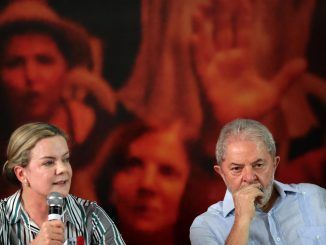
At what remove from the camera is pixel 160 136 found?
2799 millimetres

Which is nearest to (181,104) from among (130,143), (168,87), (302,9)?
(168,87)

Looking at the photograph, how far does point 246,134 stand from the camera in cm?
239

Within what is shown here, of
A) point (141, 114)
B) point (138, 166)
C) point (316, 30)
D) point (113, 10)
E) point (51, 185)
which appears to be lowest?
point (51, 185)

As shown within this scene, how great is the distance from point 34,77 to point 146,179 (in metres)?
0.66

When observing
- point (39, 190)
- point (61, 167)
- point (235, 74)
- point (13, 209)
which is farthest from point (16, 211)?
point (235, 74)

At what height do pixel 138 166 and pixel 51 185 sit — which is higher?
pixel 138 166

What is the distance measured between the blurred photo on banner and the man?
11.9 inches

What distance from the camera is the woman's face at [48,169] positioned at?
7.45ft

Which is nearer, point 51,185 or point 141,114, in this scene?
point 51,185

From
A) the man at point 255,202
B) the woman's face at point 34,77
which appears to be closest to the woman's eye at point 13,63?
the woman's face at point 34,77

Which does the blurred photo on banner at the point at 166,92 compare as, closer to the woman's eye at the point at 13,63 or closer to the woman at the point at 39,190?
the woman's eye at the point at 13,63

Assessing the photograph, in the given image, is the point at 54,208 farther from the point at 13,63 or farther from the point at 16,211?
the point at 13,63

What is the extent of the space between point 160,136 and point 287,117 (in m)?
0.55

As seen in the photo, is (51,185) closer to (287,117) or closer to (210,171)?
(210,171)
